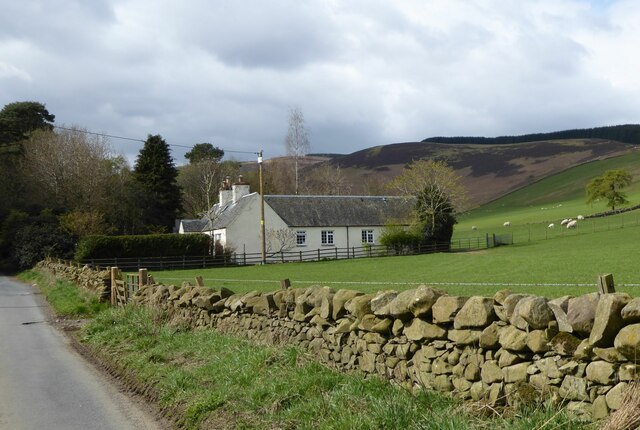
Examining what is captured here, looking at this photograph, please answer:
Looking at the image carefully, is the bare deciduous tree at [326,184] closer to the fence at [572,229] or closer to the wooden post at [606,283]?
the fence at [572,229]

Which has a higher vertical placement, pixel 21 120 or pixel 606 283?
pixel 21 120

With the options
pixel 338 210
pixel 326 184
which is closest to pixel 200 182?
pixel 326 184

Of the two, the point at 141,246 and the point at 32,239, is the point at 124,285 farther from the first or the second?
the point at 32,239

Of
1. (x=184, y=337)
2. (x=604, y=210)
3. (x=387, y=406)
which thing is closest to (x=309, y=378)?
(x=387, y=406)

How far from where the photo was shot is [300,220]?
2493 inches

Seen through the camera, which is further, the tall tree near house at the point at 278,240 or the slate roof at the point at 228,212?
the tall tree near house at the point at 278,240

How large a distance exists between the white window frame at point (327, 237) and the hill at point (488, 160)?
168 feet

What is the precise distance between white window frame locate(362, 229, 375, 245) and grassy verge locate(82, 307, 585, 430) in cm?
5307

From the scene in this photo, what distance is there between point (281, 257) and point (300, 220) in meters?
6.32

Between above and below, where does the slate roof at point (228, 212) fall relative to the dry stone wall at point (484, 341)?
above

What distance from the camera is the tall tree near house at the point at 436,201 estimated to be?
60625 millimetres

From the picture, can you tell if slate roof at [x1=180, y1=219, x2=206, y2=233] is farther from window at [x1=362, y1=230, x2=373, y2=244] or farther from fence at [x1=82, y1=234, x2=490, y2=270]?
window at [x1=362, y1=230, x2=373, y2=244]

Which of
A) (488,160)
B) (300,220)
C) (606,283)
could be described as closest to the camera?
(606,283)

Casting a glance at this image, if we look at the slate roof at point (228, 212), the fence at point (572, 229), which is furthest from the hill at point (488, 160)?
the slate roof at point (228, 212)
